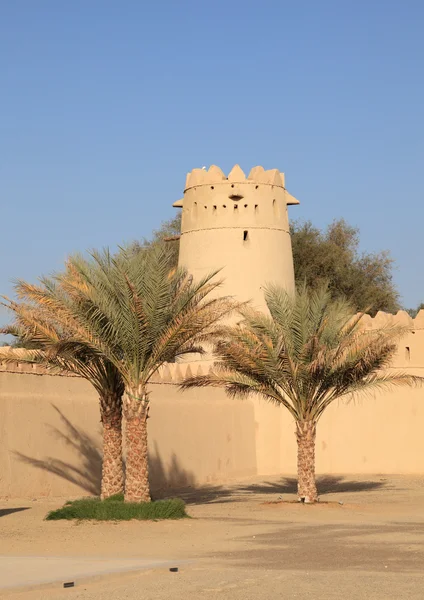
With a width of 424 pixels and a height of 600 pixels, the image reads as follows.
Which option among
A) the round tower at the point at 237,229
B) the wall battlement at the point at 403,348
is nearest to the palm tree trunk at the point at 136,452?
the wall battlement at the point at 403,348

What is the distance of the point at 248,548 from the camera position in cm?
1273

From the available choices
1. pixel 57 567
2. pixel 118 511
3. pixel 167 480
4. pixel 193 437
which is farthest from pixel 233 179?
pixel 57 567

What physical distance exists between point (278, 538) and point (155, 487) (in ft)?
34.6

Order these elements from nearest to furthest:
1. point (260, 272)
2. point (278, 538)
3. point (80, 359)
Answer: point (278, 538) < point (80, 359) < point (260, 272)

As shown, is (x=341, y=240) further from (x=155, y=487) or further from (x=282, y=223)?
(x=155, y=487)

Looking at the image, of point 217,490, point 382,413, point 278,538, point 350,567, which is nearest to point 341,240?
point 382,413

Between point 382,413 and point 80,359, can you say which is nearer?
point 80,359

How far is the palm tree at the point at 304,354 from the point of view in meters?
19.0

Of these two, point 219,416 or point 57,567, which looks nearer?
point 57,567

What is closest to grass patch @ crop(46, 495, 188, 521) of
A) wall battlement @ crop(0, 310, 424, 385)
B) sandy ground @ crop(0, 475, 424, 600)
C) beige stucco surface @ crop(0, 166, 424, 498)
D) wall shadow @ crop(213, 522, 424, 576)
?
sandy ground @ crop(0, 475, 424, 600)

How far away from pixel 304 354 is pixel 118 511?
Result: 4516mm

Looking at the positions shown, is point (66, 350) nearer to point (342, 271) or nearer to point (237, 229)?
point (237, 229)

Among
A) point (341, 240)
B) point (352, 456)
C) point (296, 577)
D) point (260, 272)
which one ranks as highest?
point (341, 240)

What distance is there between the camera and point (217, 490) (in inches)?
967
